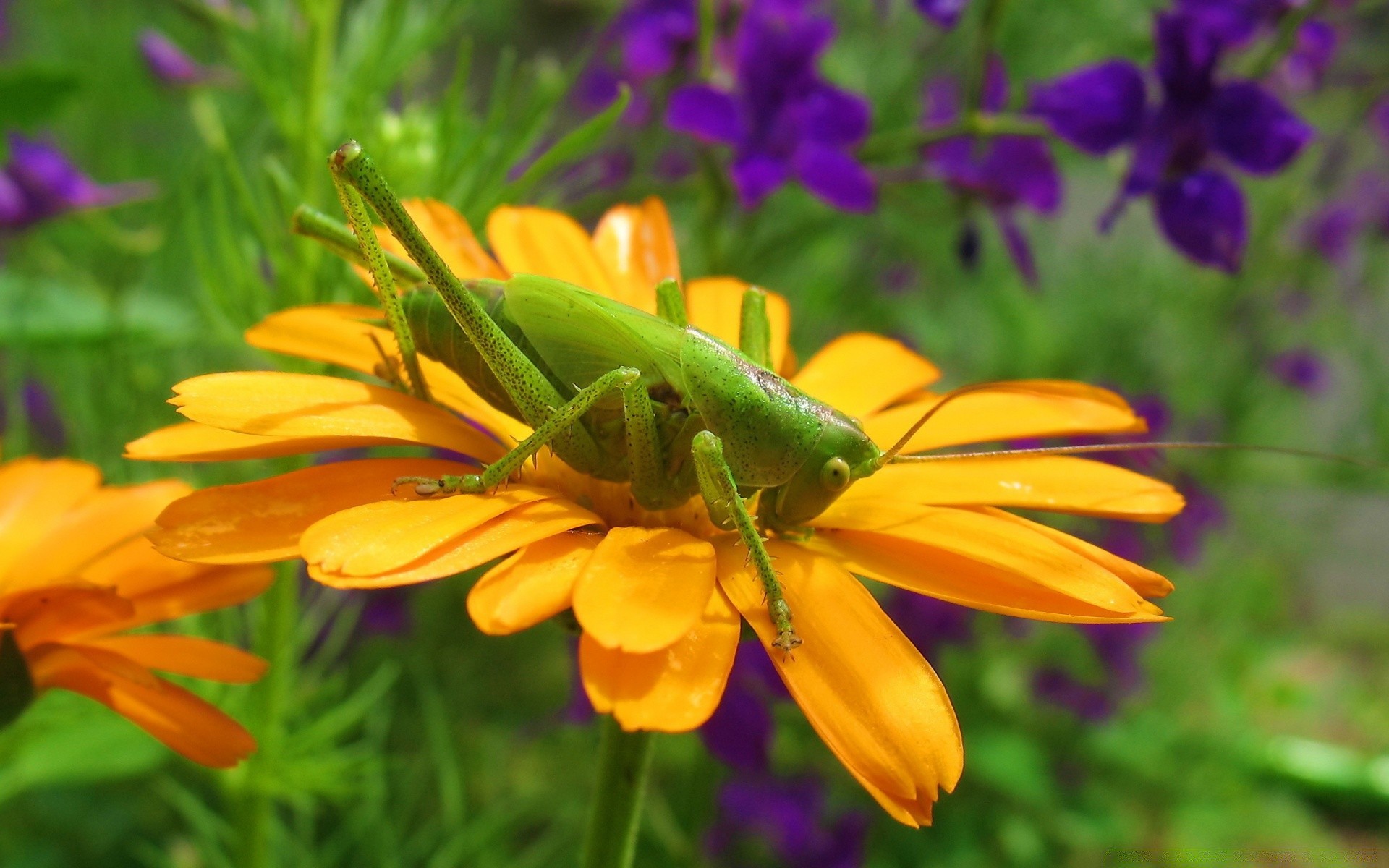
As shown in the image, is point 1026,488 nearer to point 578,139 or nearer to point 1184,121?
point 578,139

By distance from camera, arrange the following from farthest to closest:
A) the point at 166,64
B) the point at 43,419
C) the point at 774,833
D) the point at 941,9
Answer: the point at 43,419 → the point at 774,833 → the point at 166,64 → the point at 941,9

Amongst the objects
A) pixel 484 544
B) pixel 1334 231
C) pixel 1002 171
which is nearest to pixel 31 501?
pixel 484 544

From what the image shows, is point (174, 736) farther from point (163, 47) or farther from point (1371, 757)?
point (1371, 757)

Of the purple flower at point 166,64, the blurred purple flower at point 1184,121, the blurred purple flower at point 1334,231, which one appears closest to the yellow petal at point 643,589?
the blurred purple flower at point 1184,121

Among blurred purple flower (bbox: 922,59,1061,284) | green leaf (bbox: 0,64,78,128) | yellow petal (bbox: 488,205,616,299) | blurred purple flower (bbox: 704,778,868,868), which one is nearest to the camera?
yellow petal (bbox: 488,205,616,299)

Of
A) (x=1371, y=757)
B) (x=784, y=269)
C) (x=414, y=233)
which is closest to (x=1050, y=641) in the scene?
(x=784, y=269)

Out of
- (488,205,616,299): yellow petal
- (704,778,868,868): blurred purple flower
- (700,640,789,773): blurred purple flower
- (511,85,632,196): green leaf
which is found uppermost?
(511,85,632,196): green leaf

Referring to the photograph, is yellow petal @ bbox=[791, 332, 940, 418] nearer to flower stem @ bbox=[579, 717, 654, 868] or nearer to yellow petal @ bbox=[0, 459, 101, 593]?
flower stem @ bbox=[579, 717, 654, 868]

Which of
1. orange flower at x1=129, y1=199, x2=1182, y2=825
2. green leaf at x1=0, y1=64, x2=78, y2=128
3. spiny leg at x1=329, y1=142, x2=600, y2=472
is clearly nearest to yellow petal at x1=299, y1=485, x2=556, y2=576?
orange flower at x1=129, y1=199, x2=1182, y2=825

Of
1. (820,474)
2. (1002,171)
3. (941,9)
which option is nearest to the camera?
(820,474)
